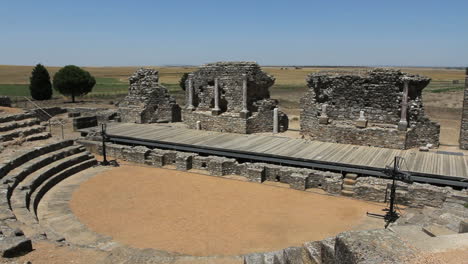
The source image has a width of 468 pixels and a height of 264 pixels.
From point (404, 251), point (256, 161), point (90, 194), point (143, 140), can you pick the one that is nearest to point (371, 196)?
point (256, 161)

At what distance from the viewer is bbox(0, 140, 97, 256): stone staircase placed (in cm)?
784

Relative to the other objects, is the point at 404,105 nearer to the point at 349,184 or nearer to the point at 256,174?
the point at 349,184

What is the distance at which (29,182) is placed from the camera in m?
13.0

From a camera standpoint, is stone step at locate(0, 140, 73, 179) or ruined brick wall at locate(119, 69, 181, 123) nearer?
stone step at locate(0, 140, 73, 179)

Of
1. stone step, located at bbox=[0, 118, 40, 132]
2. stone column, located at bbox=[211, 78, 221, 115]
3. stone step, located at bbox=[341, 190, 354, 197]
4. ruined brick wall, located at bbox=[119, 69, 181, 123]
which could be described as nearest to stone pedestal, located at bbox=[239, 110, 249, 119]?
stone column, located at bbox=[211, 78, 221, 115]

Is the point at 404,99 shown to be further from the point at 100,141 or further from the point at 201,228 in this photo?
the point at 100,141

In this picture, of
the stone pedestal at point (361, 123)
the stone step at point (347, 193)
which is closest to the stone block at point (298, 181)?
the stone step at point (347, 193)

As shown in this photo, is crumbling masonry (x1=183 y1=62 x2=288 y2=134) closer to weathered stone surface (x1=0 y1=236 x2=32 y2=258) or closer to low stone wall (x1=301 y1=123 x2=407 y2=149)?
low stone wall (x1=301 y1=123 x2=407 y2=149)

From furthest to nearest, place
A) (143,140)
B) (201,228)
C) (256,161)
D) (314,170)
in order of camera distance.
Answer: (143,140) < (256,161) < (314,170) < (201,228)

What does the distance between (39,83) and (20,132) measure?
27.5m

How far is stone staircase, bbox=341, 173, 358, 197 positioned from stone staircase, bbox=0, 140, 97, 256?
9.54 metres

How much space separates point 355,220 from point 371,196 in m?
1.96

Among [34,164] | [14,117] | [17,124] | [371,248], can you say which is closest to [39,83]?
[14,117]

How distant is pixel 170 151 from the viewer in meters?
17.6
